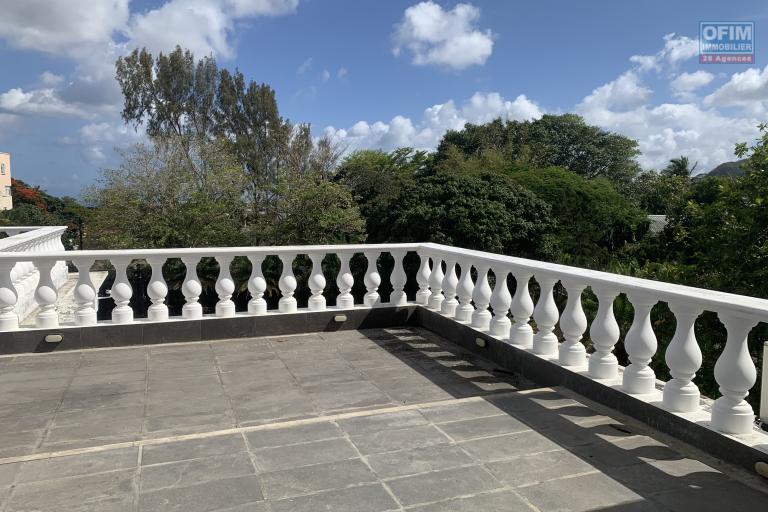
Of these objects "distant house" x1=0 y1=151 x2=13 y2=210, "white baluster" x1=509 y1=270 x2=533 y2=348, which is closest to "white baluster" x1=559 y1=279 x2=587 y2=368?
"white baluster" x1=509 y1=270 x2=533 y2=348

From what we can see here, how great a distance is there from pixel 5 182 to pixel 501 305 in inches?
2242

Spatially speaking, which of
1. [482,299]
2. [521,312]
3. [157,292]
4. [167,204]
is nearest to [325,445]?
[521,312]

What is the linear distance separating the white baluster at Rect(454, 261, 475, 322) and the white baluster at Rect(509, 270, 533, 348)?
33.2 inches

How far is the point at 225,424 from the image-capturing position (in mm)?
3668

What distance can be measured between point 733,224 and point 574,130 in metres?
34.5

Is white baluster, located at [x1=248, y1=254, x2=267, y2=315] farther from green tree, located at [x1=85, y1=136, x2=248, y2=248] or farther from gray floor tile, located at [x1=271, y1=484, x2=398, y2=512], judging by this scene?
green tree, located at [x1=85, y1=136, x2=248, y2=248]

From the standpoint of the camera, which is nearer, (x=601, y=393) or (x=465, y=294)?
(x=601, y=393)

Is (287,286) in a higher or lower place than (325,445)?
higher

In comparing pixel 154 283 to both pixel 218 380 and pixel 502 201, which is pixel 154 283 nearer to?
pixel 218 380

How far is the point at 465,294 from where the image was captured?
578cm

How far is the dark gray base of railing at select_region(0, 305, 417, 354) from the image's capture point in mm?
5312

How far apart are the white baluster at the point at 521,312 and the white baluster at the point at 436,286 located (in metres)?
1.54

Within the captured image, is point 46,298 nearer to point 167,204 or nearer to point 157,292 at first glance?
point 157,292

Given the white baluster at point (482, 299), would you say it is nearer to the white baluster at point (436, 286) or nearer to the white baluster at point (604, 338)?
the white baluster at point (436, 286)
